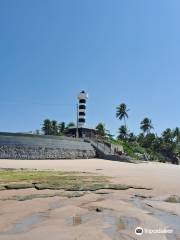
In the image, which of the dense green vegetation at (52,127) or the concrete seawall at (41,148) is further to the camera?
the dense green vegetation at (52,127)

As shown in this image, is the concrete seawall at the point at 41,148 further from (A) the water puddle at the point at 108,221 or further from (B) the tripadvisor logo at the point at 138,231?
(B) the tripadvisor logo at the point at 138,231

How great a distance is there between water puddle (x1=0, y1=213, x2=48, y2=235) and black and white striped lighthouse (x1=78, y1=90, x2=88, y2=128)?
54.6 metres

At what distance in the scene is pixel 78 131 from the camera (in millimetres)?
63625

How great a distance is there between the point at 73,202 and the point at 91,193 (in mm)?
2361

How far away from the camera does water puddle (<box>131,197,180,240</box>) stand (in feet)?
26.3

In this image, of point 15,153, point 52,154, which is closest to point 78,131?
point 52,154

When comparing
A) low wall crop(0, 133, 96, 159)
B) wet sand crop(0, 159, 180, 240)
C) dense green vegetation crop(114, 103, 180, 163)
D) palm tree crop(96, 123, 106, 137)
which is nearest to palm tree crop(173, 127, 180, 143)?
dense green vegetation crop(114, 103, 180, 163)

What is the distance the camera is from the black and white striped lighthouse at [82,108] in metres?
64.8

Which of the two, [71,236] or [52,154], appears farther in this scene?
[52,154]

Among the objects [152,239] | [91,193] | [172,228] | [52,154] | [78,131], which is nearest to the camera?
[152,239]

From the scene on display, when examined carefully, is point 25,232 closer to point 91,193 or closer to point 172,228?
point 172,228

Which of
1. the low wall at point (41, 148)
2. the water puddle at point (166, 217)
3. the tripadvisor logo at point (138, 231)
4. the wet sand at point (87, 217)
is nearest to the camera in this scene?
the wet sand at point (87, 217)

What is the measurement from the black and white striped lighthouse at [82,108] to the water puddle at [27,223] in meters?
54.6

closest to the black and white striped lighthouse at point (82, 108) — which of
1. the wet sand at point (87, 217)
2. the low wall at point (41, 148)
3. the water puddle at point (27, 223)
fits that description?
the low wall at point (41, 148)
